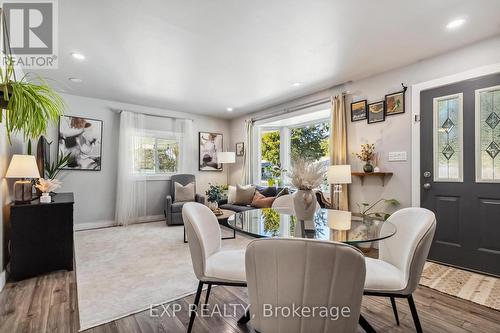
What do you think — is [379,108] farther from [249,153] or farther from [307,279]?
[307,279]

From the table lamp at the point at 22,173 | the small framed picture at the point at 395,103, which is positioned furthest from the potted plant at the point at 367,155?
the table lamp at the point at 22,173

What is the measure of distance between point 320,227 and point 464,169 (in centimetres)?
216

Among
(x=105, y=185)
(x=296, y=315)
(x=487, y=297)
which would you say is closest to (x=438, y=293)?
(x=487, y=297)

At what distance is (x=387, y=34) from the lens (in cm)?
244

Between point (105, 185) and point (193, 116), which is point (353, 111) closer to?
point (193, 116)

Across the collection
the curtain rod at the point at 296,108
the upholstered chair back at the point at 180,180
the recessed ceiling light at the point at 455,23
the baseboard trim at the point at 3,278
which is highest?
the recessed ceiling light at the point at 455,23

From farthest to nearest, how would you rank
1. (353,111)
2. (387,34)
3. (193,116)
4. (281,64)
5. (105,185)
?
(193,116), (105,185), (353,111), (281,64), (387,34)

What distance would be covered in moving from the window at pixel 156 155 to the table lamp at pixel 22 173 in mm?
2436

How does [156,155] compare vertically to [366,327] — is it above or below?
above

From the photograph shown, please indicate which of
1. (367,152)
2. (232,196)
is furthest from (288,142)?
(367,152)

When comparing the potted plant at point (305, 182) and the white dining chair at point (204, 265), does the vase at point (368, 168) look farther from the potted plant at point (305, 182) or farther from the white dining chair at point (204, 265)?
the white dining chair at point (204, 265)

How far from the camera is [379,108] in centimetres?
339

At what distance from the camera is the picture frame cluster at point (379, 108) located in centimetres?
318

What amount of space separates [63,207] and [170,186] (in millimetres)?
2823
